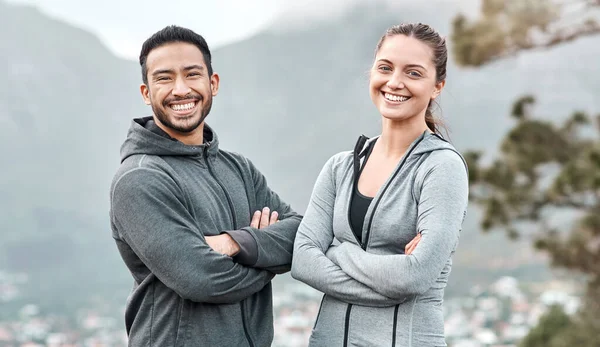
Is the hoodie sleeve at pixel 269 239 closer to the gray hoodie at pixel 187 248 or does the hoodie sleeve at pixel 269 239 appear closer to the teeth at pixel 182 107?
the gray hoodie at pixel 187 248

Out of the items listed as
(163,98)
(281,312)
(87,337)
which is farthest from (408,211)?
(87,337)

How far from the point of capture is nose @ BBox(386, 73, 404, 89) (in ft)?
6.66

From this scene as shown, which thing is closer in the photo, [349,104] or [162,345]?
[162,345]

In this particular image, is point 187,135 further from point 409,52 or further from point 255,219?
point 409,52

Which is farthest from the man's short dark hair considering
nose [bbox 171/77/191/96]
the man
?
nose [bbox 171/77/191/96]

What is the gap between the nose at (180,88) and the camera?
6.80ft

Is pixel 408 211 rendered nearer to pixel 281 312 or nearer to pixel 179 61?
pixel 179 61

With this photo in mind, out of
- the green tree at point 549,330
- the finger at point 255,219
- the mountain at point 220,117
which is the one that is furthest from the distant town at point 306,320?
the finger at point 255,219

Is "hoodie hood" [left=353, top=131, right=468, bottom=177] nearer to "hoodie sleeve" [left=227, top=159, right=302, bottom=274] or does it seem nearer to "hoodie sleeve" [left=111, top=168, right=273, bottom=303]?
"hoodie sleeve" [left=227, top=159, right=302, bottom=274]

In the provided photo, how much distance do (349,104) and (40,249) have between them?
15.4 m

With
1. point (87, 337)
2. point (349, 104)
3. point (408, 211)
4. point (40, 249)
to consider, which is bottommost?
point (408, 211)

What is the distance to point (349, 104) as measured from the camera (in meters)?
31.2

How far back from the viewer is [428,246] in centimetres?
188

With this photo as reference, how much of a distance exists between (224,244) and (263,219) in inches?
9.7
